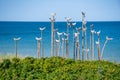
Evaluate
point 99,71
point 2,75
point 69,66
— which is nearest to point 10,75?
point 2,75

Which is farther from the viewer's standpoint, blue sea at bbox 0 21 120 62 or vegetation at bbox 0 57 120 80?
blue sea at bbox 0 21 120 62

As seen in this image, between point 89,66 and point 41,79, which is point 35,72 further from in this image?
point 89,66

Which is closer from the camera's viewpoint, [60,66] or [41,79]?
[41,79]

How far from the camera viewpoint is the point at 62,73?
9.35 m

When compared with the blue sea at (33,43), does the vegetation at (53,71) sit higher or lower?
higher

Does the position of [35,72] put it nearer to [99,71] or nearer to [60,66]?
[60,66]

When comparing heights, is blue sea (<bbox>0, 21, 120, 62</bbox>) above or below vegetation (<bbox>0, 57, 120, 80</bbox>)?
below

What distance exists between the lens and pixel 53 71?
9.57 metres

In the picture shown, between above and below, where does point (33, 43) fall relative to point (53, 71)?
below

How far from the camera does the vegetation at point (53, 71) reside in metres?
9.16

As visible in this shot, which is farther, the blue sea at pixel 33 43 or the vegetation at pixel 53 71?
Result: the blue sea at pixel 33 43

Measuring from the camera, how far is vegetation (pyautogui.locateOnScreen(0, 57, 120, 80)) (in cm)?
916

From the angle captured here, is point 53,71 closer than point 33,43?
Yes

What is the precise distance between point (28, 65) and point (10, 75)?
51cm
